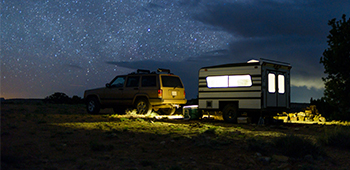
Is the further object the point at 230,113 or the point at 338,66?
the point at 338,66

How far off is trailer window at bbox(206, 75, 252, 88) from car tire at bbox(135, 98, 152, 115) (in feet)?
10.2

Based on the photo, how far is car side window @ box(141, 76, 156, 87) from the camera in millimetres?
15458

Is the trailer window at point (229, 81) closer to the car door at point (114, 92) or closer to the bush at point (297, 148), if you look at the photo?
the car door at point (114, 92)

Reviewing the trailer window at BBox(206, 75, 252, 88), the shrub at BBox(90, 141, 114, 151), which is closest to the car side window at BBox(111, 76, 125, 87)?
the trailer window at BBox(206, 75, 252, 88)

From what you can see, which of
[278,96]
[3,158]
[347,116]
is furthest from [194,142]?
[347,116]

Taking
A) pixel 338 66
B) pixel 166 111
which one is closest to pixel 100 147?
pixel 166 111

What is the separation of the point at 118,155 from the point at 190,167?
160 centimetres

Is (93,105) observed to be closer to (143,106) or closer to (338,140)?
(143,106)

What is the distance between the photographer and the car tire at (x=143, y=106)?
15416 mm

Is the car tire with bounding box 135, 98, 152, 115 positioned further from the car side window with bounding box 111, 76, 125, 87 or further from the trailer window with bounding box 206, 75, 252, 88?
the trailer window with bounding box 206, 75, 252, 88

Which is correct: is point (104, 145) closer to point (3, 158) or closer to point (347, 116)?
point (3, 158)

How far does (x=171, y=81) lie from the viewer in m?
15.8

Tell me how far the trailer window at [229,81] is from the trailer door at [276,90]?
955mm

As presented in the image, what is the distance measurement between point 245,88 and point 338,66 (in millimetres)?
7152
